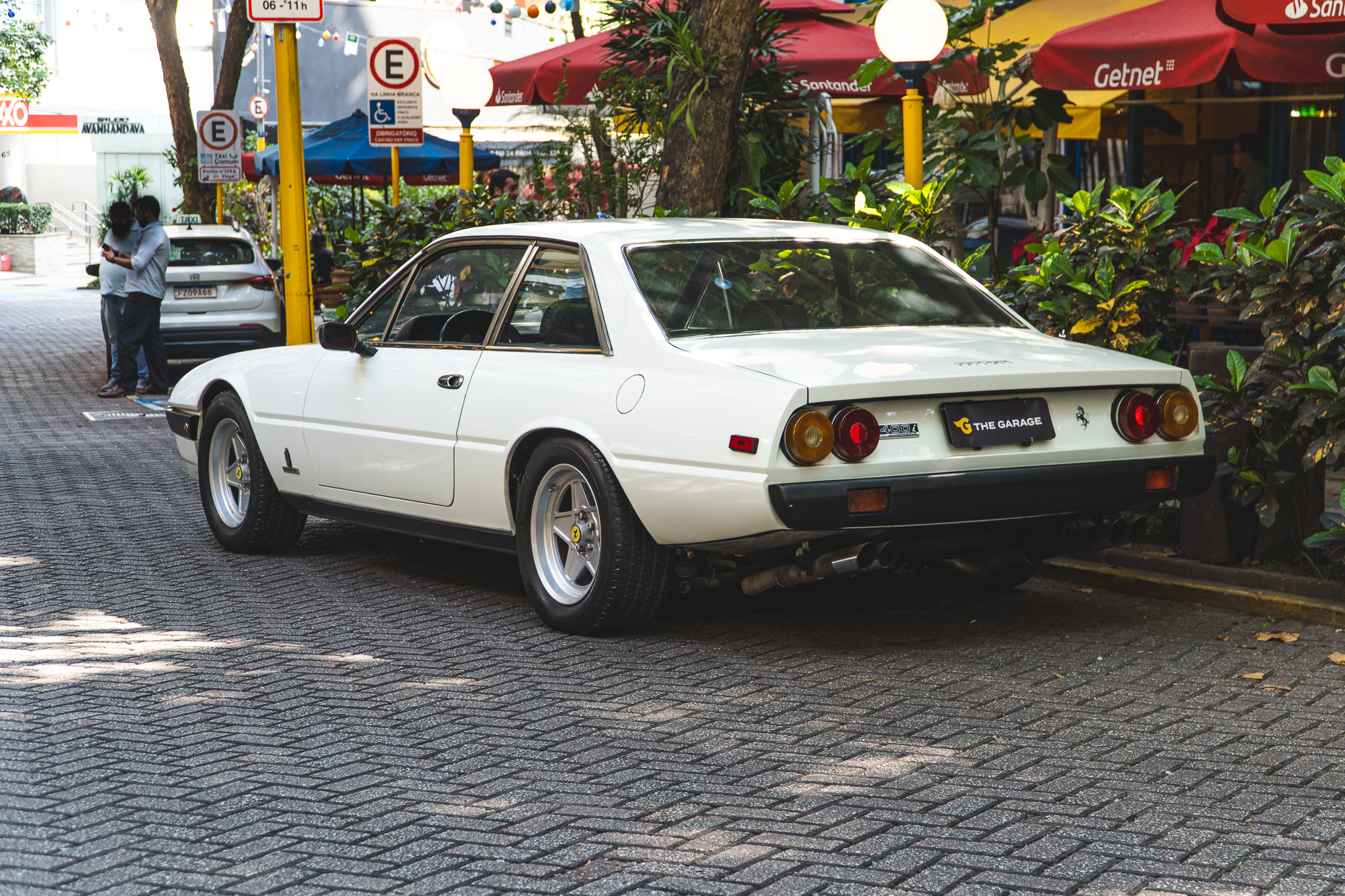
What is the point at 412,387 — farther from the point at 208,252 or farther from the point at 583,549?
the point at 208,252

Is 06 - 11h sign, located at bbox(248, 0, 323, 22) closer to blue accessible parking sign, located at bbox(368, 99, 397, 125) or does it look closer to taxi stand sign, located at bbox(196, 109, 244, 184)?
blue accessible parking sign, located at bbox(368, 99, 397, 125)

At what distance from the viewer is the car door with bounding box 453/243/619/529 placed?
5.90 meters

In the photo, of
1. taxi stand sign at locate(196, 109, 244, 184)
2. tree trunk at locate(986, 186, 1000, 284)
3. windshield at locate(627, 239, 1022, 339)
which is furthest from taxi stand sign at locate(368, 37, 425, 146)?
windshield at locate(627, 239, 1022, 339)

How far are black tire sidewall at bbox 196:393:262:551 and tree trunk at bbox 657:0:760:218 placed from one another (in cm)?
364

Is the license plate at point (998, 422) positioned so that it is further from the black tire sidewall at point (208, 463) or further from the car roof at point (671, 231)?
the black tire sidewall at point (208, 463)

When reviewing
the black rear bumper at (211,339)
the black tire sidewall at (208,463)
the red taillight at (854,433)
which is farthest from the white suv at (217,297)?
the red taillight at (854,433)

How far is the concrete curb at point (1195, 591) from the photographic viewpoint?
20.3 feet

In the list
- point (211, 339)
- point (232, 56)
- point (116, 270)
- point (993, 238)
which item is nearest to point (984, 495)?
point (993, 238)

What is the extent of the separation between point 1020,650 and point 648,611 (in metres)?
1.36

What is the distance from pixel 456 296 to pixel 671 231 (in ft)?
3.44

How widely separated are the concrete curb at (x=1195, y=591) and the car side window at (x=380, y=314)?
10.3ft

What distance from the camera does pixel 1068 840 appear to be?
12.6 feet

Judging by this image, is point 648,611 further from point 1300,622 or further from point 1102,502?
point 1300,622

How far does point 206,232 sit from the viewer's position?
56.2ft
